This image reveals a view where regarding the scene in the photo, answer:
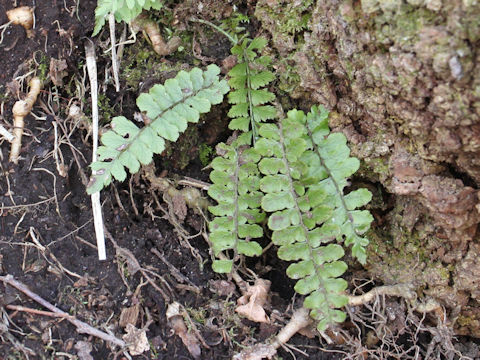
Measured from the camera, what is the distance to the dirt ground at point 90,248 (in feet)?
8.25

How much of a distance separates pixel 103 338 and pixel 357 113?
166 centimetres

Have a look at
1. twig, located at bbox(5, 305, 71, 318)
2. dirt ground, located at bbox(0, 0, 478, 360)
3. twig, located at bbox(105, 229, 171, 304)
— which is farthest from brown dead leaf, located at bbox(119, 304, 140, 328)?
twig, located at bbox(5, 305, 71, 318)

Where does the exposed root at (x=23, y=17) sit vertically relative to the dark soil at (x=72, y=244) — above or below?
above

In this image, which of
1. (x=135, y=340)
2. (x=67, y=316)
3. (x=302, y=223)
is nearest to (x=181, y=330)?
(x=135, y=340)

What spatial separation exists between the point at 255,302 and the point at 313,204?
59cm

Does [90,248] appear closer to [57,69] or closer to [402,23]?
[57,69]

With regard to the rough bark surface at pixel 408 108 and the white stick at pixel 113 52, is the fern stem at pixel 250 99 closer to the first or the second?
the rough bark surface at pixel 408 108

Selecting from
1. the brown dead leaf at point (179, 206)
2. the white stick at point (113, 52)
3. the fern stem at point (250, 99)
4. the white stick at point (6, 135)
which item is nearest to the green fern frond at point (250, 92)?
the fern stem at point (250, 99)

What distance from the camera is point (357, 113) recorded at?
2.72m

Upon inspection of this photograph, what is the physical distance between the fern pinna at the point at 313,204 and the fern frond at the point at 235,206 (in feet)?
0.41

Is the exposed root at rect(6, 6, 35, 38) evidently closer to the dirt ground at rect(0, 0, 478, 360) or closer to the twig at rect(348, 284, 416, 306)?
the dirt ground at rect(0, 0, 478, 360)

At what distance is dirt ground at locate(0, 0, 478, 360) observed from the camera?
8.25 ft

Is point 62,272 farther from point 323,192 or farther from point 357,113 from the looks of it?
point 357,113

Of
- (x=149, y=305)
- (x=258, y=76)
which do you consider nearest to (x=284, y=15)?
(x=258, y=76)
